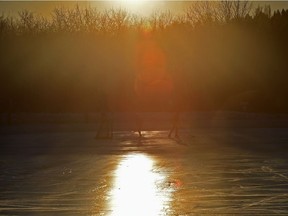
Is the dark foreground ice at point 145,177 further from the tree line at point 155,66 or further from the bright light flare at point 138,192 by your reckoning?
the tree line at point 155,66

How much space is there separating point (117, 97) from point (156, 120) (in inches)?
178

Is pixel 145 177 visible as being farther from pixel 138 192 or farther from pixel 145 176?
pixel 138 192

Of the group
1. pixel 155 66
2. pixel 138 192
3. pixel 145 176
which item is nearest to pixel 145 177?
pixel 145 176

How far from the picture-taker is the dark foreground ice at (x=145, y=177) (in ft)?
38.9

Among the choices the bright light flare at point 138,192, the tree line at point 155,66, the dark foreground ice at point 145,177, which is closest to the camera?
the bright light flare at point 138,192

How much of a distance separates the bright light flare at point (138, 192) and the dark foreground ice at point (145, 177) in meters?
0.01

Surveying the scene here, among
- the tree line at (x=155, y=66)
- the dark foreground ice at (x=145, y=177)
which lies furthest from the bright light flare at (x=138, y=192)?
the tree line at (x=155, y=66)

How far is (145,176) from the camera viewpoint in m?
16.5

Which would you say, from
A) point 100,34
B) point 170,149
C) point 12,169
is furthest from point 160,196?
point 100,34

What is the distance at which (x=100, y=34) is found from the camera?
6278 centimetres

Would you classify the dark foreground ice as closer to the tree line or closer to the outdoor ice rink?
the outdoor ice rink

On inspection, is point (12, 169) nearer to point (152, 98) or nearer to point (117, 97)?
point (117, 97)

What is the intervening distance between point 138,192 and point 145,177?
2.79m

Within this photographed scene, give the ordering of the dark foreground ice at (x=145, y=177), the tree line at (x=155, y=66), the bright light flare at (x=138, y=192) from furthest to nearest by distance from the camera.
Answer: the tree line at (x=155, y=66) < the dark foreground ice at (x=145, y=177) < the bright light flare at (x=138, y=192)
